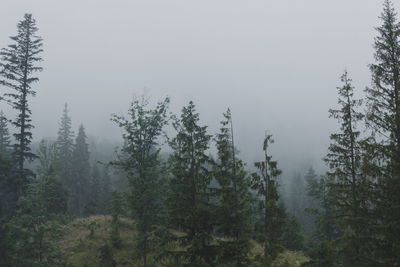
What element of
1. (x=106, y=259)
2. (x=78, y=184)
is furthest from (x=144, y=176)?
(x=78, y=184)

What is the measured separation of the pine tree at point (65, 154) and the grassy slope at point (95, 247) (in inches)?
1482

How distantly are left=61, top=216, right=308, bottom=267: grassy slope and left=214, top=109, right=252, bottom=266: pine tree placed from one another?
6.89 metres

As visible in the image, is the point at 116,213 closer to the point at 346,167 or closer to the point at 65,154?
the point at 346,167

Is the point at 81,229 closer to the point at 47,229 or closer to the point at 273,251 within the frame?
the point at 47,229

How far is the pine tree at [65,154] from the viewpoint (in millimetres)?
70575

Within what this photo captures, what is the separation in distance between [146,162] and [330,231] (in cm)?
2884

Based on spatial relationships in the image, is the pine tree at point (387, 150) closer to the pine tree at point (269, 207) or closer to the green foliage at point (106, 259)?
the pine tree at point (269, 207)

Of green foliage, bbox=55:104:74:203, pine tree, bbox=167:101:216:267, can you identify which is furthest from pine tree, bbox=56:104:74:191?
pine tree, bbox=167:101:216:267

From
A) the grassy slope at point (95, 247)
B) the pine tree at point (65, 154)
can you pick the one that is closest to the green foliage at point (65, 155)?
the pine tree at point (65, 154)

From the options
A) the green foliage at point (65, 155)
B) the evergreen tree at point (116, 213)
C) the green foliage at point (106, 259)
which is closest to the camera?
the green foliage at point (106, 259)

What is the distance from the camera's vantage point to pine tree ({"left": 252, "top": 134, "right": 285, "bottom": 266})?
17.3m

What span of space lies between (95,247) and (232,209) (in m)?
15.7

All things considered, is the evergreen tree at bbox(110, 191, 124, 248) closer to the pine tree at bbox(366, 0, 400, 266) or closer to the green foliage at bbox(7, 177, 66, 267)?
the green foliage at bbox(7, 177, 66, 267)

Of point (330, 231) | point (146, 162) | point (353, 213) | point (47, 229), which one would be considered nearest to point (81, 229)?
point (146, 162)
